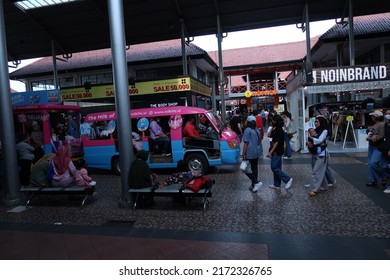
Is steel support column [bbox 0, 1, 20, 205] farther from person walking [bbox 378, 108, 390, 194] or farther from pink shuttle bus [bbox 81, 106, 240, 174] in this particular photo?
person walking [bbox 378, 108, 390, 194]

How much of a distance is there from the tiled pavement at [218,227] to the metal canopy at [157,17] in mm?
10809

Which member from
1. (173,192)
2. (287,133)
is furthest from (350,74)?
(173,192)

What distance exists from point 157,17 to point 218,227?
45.4 feet

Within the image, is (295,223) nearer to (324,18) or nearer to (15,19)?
(324,18)

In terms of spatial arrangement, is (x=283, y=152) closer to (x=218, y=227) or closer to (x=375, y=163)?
(x=375, y=163)

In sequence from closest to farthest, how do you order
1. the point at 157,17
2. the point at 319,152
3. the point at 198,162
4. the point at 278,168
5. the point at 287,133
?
1. the point at 319,152
2. the point at 278,168
3. the point at 198,162
4. the point at 287,133
5. the point at 157,17

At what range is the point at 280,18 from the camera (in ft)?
54.1

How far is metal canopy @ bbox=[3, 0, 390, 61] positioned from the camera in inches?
614

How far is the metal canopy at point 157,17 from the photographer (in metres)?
15.6

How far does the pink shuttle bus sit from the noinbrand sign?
17.0 ft

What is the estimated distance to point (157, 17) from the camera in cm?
1653

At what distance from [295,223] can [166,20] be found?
14.2m

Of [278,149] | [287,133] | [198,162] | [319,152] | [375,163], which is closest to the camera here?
[319,152]

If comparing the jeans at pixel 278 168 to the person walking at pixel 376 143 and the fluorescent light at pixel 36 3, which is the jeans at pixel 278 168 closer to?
the person walking at pixel 376 143
